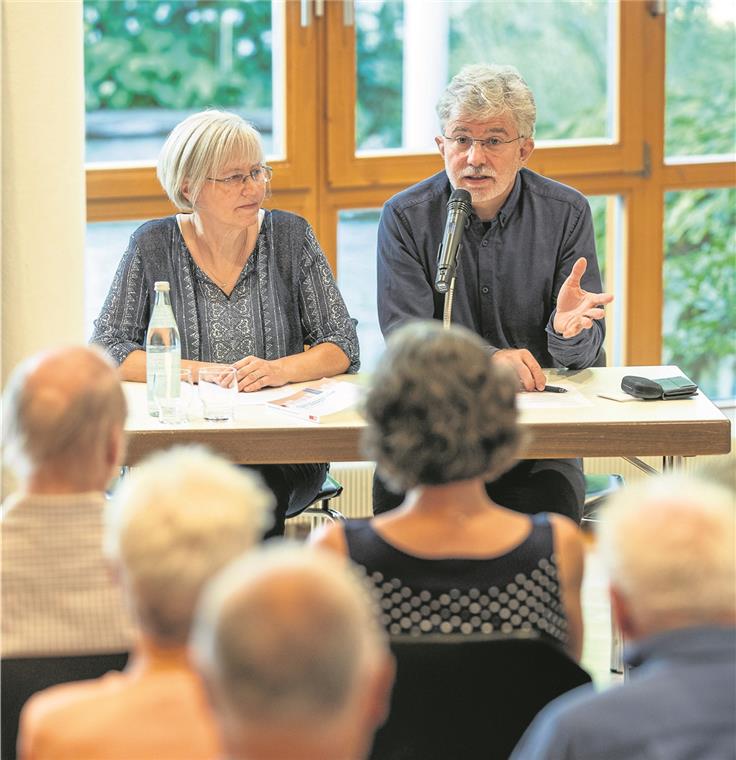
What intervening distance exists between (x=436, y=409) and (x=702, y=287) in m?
3.17

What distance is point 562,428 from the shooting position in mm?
2521

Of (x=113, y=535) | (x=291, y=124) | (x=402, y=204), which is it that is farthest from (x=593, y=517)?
(x=113, y=535)

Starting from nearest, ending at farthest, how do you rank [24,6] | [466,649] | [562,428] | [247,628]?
1. [247,628]
2. [466,649]
3. [562,428]
4. [24,6]

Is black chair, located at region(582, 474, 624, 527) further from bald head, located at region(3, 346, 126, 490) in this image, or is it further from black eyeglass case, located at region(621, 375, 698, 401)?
bald head, located at region(3, 346, 126, 490)

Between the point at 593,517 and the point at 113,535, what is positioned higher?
the point at 113,535

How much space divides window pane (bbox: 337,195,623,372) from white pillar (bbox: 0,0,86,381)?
3.19ft

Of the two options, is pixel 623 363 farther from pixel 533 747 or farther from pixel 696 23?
pixel 533 747

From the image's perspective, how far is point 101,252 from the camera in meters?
4.12

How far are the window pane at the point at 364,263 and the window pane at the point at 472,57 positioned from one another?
242 millimetres

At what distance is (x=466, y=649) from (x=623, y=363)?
10.2ft

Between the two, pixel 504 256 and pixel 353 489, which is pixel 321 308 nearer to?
pixel 504 256

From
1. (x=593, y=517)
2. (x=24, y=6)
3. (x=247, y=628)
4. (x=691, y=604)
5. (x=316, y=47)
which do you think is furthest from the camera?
(x=316, y=47)

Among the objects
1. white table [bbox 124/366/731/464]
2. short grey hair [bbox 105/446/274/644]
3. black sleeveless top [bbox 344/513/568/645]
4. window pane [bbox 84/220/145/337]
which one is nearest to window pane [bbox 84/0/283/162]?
window pane [bbox 84/220/145/337]

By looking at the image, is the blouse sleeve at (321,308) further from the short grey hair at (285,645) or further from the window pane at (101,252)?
the short grey hair at (285,645)
